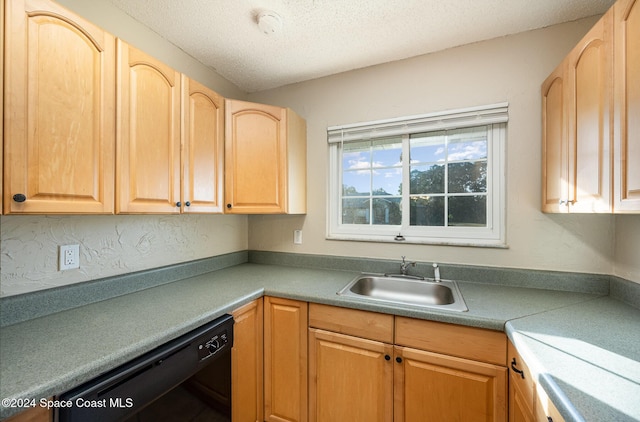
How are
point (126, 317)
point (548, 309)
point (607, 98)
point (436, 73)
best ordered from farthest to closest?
point (436, 73) < point (548, 309) < point (126, 317) < point (607, 98)

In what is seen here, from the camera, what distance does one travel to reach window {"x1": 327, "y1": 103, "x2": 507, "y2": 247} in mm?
1666

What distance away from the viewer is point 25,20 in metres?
0.84

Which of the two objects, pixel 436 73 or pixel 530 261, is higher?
pixel 436 73

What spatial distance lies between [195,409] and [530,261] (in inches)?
75.1

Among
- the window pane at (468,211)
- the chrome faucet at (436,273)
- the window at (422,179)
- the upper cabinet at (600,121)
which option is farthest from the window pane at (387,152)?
the upper cabinet at (600,121)

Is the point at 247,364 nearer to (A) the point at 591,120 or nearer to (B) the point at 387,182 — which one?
(B) the point at 387,182

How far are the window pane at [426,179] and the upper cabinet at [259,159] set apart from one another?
88 cm

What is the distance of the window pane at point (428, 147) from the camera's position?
5.92 feet

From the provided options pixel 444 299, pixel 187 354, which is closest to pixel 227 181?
pixel 187 354

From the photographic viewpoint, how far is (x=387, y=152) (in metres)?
1.97

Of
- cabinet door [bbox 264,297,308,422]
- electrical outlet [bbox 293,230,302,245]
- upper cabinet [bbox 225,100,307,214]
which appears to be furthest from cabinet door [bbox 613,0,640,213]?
electrical outlet [bbox 293,230,302,245]

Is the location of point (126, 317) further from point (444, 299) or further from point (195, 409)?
point (444, 299)

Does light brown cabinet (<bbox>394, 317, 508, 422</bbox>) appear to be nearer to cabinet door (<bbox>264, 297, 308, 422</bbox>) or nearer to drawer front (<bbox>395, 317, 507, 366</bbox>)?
drawer front (<bbox>395, 317, 507, 366</bbox>)

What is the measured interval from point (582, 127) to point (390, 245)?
3.79 ft
